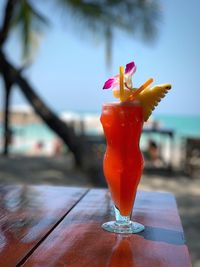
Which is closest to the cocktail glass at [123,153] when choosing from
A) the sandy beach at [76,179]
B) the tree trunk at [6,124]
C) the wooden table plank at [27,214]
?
the wooden table plank at [27,214]

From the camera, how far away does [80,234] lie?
1.20 m

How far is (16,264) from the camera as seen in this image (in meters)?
0.95

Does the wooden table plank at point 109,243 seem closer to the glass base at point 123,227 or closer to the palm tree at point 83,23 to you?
the glass base at point 123,227

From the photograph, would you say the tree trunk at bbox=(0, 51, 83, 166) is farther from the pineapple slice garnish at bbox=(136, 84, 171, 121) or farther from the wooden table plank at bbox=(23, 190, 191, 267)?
the pineapple slice garnish at bbox=(136, 84, 171, 121)

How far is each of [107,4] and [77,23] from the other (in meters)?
0.56

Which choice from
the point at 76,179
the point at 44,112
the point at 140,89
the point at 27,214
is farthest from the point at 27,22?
the point at 140,89

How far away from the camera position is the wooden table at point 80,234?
1.00m

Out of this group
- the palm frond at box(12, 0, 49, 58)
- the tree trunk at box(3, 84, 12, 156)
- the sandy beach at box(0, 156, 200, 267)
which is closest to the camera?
the sandy beach at box(0, 156, 200, 267)

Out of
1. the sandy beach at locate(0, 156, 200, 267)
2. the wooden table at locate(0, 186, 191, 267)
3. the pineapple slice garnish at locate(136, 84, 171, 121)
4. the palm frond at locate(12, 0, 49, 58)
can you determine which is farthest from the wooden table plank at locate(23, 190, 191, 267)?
the palm frond at locate(12, 0, 49, 58)

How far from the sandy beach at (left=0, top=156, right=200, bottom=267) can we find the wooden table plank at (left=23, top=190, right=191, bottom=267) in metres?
2.66

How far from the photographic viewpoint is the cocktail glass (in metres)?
1.17

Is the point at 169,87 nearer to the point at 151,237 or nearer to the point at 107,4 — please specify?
the point at 151,237

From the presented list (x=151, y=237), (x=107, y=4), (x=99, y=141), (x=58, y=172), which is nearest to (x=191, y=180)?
(x=99, y=141)

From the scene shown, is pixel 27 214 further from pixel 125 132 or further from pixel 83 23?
pixel 83 23
